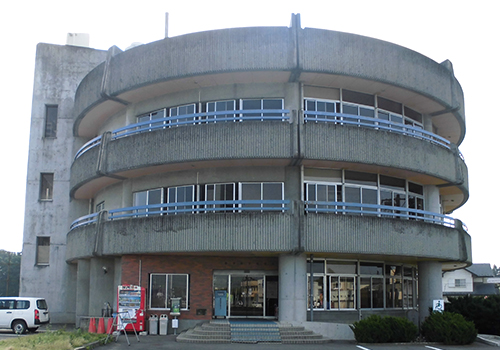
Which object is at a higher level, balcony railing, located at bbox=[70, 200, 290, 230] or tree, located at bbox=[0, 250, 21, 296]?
balcony railing, located at bbox=[70, 200, 290, 230]

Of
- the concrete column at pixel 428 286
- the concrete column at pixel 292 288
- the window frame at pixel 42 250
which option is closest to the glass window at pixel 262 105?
the concrete column at pixel 292 288

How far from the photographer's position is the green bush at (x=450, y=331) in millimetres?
24031

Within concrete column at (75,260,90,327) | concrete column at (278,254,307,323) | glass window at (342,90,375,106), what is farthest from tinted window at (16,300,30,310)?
glass window at (342,90,375,106)

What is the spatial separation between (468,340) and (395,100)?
11803 mm

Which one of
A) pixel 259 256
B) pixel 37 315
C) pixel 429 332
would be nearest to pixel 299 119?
pixel 259 256

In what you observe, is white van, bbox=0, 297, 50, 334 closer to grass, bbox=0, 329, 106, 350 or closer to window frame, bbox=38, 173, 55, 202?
grass, bbox=0, 329, 106, 350

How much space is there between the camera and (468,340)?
24.3 metres

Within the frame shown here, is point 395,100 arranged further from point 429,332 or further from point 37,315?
point 37,315

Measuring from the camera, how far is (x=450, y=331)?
24.0 metres

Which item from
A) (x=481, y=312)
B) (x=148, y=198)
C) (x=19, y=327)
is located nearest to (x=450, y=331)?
(x=481, y=312)

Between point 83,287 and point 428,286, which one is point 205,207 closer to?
point 83,287

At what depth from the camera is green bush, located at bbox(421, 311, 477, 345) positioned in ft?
78.8

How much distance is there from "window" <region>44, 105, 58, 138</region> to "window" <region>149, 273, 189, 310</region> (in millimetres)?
16726

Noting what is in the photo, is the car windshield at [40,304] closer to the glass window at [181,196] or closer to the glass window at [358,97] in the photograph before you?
the glass window at [181,196]
